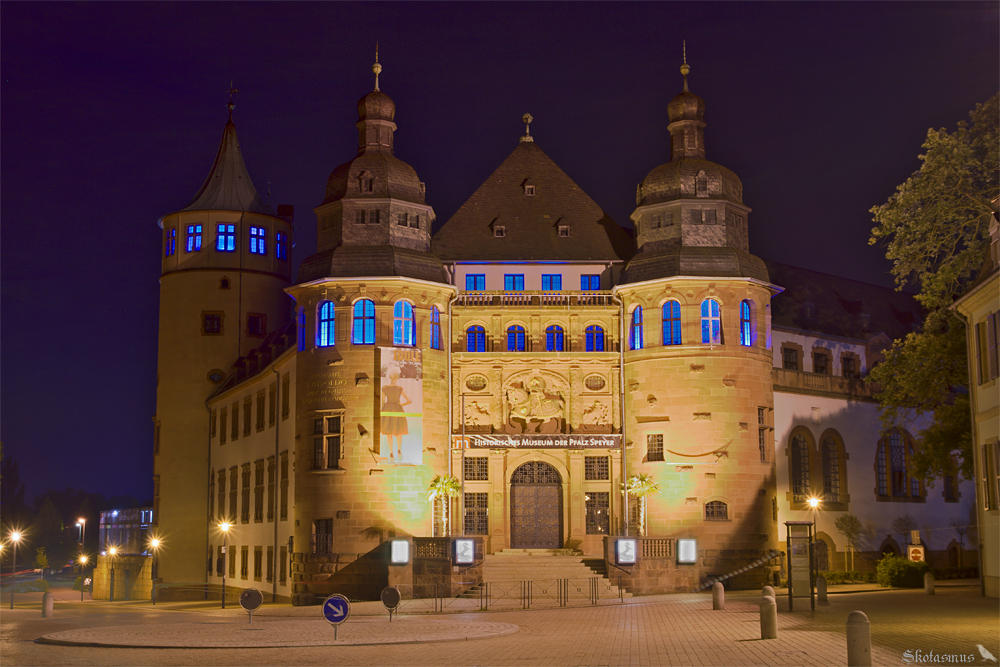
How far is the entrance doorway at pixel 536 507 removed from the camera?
1956 inches

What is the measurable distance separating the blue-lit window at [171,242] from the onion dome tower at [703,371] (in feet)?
99.7

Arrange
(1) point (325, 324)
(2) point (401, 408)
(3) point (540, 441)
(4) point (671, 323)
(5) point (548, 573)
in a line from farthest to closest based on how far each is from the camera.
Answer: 1. (3) point (540, 441)
2. (4) point (671, 323)
3. (1) point (325, 324)
4. (2) point (401, 408)
5. (5) point (548, 573)

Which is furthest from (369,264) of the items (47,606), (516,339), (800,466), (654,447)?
(800,466)

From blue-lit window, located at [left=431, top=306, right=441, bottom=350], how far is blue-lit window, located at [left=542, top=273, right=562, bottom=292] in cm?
544

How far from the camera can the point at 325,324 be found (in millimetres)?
48656

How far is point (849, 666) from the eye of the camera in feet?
61.8

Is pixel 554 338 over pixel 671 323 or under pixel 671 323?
Result: under

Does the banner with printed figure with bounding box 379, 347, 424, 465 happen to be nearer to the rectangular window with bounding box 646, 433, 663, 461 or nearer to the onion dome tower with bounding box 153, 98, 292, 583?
the rectangular window with bounding box 646, 433, 663, 461

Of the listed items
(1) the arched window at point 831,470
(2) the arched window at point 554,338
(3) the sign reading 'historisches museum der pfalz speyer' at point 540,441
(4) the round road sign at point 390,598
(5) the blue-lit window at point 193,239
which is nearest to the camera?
(4) the round road sign at point 390,598

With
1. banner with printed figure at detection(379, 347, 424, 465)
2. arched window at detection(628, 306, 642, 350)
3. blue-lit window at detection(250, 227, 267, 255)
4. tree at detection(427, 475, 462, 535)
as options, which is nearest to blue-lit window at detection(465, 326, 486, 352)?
banner with printed figure at detection(379, 347, 424, 465)

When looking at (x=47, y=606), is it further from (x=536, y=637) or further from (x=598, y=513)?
(x=598, y=513)

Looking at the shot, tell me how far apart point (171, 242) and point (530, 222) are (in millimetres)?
25177

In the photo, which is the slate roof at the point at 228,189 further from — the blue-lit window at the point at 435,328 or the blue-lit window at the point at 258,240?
the blue-lit window at the point at 435,328

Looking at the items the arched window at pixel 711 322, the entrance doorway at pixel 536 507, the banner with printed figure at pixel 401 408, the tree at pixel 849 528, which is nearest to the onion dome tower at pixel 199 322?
the banner with printed figure at pixel 401 408
